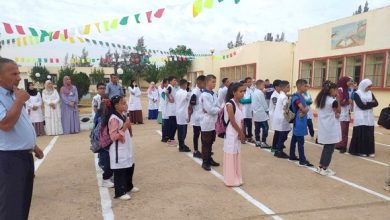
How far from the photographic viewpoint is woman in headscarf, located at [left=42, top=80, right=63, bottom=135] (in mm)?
10016

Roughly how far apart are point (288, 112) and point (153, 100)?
26.5ft

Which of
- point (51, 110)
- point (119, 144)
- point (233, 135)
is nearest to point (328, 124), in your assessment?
point (233, 135)

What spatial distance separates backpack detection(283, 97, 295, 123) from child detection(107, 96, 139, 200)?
3207 mm

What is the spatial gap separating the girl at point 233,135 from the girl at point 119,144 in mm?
1466

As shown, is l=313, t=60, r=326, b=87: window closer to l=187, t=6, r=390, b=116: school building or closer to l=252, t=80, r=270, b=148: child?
l=187, t=6, r=390, b=116: school building

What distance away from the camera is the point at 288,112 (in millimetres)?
6344

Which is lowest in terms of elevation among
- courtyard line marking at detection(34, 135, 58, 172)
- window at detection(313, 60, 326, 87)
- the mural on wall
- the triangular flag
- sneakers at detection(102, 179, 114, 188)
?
courtyard line marking at detection(34, 135, 58, 172)

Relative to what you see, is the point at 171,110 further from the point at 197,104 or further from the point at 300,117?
the point at 300,117

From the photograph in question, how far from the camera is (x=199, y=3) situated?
7.65 metres

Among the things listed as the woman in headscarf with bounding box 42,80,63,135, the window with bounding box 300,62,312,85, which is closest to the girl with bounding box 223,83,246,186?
the woman in headscarf with bounding box 42,80,63,135

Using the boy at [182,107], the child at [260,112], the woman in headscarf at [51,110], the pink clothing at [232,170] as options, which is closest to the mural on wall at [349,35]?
the child at [260,112]

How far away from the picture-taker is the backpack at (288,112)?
6207mm

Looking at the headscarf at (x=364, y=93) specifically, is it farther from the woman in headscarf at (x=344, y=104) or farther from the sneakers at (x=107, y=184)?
the sneakers at (x=107, y=184)

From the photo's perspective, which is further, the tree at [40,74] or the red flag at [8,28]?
the tree at [40,74]
